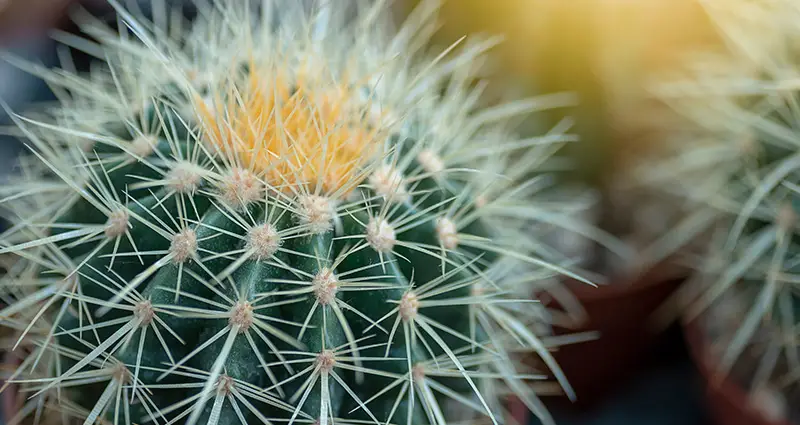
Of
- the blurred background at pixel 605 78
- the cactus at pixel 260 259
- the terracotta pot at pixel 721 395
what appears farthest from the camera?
the blurred background at pixel 605 78

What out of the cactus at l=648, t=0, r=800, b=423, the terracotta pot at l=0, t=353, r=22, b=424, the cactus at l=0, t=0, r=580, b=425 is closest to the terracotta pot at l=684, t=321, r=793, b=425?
the cactus at l=648, t=0, r=800, b=423

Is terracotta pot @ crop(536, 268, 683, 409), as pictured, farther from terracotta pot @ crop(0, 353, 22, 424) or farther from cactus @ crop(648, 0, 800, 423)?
terracotta pot @ crop(0, 353, 22, 424)

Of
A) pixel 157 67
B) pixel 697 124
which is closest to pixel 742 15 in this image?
pixel 697 124

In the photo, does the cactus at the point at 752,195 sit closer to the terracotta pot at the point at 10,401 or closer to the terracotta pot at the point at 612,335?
the terracotta pot at the point at 612,335

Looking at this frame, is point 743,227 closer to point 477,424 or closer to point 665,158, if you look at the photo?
point 665,158

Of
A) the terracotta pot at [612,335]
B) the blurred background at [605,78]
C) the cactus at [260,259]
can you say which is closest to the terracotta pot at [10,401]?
the cactus at [260,259]

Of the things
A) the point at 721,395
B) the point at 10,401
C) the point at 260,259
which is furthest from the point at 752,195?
the point at 10,401

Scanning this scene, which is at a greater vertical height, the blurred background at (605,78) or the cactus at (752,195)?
the blurred background at (605,78)
